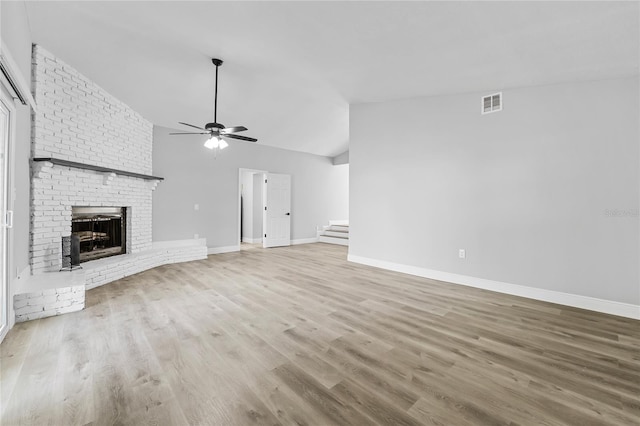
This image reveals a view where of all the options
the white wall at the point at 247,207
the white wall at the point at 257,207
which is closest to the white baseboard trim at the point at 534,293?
the white wall at the point at 257,207

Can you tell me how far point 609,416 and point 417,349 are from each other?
3.64 feet

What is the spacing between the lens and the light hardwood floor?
1.59 meters

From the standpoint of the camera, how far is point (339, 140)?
27.0 feet

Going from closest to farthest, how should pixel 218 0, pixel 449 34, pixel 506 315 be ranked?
pixel 218 0
pixel 449 34
pixel 506 315

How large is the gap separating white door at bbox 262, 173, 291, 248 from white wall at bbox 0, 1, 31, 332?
4.87m

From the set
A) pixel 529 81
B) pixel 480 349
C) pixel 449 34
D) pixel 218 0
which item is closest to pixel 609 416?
pixel 480 349

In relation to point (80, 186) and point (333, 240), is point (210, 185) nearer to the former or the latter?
point (80, 186)

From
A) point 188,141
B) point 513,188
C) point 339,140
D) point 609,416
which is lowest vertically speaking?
point 609,416

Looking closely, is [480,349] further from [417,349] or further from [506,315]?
[506,315]

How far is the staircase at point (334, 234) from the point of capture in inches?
331

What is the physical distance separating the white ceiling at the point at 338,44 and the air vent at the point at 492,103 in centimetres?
20

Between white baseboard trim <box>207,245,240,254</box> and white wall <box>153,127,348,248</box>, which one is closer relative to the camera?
white wall <box>153,127,348,248</box>

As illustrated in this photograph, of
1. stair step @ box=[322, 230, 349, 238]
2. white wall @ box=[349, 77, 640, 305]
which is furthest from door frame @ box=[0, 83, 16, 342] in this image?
stair step @ box=[322, 230, 349, 238]

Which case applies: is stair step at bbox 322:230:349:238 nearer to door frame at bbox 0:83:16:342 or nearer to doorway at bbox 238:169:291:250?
doorway at bbox 238:169:291:250
